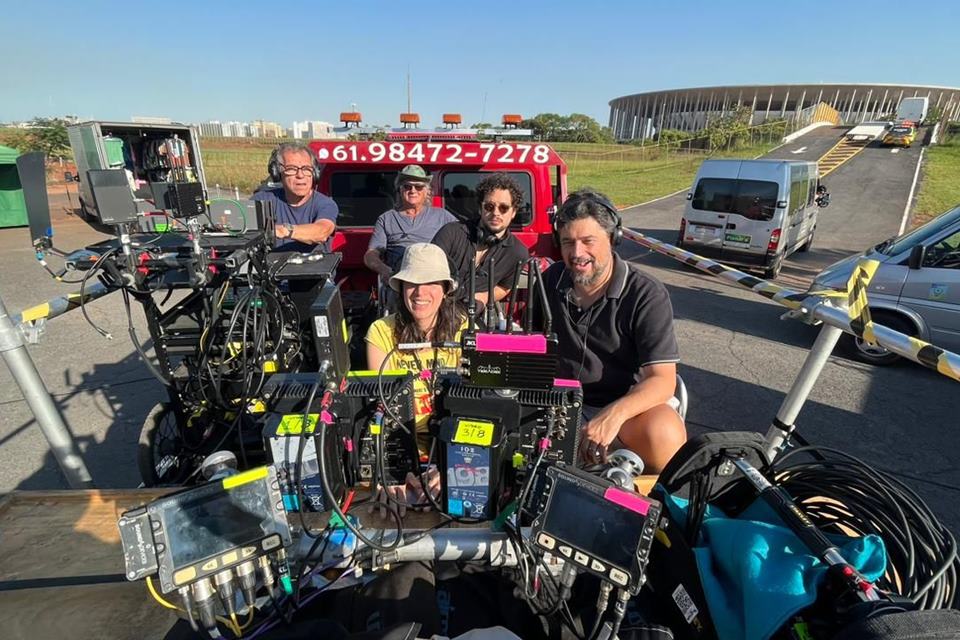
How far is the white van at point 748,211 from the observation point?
8.98 m

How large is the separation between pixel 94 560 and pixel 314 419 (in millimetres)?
863

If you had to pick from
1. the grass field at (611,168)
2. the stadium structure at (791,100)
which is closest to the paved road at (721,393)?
the grass field at (611,168)

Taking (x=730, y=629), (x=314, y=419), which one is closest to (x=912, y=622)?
(x=730, y=629)

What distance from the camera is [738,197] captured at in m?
9.37

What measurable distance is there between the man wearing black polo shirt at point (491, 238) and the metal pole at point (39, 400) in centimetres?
255

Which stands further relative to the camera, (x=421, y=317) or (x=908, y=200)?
(x=908, y=200)

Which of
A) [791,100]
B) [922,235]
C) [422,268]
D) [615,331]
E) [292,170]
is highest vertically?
[791,100]

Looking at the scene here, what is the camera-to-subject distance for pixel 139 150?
14.6 metres

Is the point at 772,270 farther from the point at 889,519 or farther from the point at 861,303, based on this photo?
the point at 889,519

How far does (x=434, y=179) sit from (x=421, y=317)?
3.02m

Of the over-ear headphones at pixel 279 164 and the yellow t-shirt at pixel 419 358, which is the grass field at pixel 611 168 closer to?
the over-ear headphones at pixel 279 164

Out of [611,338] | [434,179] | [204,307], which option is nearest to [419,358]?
[611,338]

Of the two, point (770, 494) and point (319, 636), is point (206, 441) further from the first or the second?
point (770, 494)

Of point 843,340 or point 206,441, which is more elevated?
point 206,441
